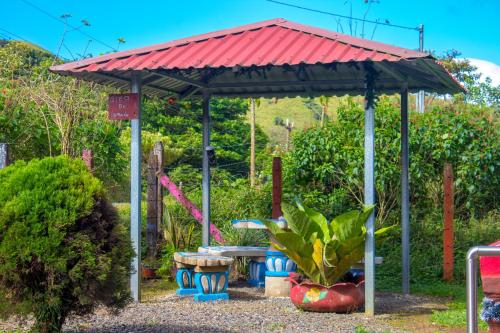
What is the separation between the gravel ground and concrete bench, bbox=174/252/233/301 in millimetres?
159

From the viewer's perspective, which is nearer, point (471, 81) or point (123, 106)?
point (123, 106)

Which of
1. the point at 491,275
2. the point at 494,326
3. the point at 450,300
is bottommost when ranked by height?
the point at 450,300

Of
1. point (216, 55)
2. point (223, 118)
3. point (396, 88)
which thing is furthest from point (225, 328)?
point (223, 118)

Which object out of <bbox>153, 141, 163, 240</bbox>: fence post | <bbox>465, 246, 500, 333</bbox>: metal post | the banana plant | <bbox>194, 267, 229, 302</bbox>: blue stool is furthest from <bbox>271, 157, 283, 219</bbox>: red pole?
<bbox>465, 246, 500, 333</bbox>: metal post

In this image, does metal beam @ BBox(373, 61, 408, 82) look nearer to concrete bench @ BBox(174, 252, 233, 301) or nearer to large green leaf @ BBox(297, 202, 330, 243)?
large green leaf @ BBox(297, 202, 330, 243)

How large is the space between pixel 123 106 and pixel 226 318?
2.77m

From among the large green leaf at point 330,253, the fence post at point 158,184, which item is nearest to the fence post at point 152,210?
the fence post at point 158,184

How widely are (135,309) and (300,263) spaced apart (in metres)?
1.87

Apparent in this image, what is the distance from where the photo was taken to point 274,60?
7.79m

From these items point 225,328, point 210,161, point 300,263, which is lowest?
point 225,328

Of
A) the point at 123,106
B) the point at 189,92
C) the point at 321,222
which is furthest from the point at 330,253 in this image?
the point at 189,92

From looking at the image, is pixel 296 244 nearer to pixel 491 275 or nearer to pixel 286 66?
pixel 286 66

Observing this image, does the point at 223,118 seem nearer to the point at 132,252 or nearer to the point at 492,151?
the point at 492,151

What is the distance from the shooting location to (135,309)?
7.96 metres
